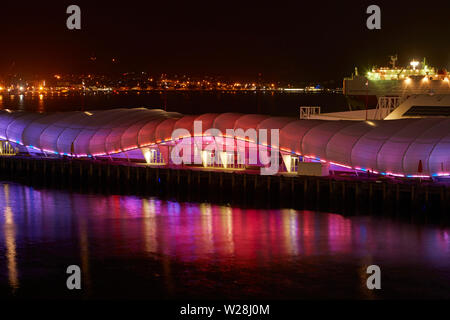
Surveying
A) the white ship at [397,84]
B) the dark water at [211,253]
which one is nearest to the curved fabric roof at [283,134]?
the dark water at [211,253]

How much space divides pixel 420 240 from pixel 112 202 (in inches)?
885

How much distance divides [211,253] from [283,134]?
58.8 feet

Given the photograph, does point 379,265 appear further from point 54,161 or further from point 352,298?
point 54,161

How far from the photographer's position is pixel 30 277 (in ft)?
124

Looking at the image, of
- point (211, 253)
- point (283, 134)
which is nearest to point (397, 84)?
point (283, 134)

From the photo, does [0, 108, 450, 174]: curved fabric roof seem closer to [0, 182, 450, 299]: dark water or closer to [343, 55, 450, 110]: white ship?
[0, 182, 450, 299]: dark water

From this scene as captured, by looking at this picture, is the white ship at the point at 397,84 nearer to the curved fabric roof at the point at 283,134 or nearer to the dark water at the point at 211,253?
the curved fabric roof at the point at 283,134

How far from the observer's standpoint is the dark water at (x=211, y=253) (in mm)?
36094

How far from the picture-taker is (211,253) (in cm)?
4175

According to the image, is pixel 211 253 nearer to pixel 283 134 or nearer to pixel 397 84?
pixel 283 134

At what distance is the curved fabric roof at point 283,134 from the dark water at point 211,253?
485cm
